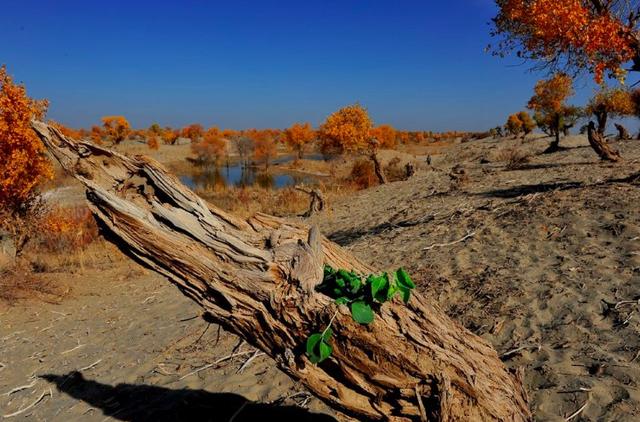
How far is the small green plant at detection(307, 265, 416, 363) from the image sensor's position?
236cm

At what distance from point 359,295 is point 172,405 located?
106 inches

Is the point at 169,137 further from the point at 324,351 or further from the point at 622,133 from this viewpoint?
the point at 324,351

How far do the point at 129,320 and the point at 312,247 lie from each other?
18.8 ft

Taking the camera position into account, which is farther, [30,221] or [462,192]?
[462,192]

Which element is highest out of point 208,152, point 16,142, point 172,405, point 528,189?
point 208,152

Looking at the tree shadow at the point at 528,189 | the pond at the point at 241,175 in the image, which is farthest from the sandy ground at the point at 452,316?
the pond at the point at 241,175

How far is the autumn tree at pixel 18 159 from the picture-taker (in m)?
9.37

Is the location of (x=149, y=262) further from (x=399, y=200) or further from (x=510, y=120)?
(x=510, y=120)

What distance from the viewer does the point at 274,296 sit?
2.45 meters

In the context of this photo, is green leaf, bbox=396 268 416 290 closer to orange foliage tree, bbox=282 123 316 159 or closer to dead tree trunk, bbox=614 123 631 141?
dead tree trunk, bbox=614 123 631 141

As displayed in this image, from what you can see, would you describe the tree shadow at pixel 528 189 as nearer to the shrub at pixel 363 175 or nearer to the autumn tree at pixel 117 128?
the shrub at pixel 363 175

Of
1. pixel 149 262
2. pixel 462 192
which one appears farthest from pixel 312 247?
pixel 462 192

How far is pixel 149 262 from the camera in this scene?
246 centimetres

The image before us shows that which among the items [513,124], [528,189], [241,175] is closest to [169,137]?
[241,175]
